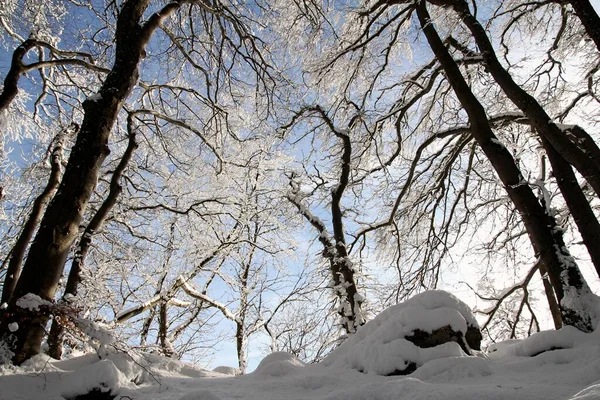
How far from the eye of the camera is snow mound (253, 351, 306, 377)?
164 inches

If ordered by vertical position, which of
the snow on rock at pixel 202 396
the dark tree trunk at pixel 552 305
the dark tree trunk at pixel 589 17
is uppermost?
the dark tree trunk at pixel 589 17

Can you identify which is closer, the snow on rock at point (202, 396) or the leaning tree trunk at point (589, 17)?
the snow on rock at point (202, 396)

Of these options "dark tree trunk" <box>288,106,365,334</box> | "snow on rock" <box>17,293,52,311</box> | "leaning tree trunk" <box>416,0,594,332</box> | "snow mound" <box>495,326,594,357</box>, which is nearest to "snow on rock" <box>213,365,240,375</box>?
"snow on rock" <box>17,293,52,311</box>

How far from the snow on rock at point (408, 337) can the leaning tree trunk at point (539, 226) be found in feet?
3.49

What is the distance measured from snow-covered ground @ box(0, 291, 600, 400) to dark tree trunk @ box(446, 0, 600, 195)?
1906 millimetres

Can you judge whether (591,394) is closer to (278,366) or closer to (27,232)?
(278,366)

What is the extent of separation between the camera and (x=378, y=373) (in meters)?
3.88

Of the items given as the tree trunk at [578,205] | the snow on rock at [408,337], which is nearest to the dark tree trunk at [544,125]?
the tree trunk at [578,205]

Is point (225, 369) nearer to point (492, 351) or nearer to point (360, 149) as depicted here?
point (492, 351)

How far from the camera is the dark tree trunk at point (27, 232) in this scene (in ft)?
12.7

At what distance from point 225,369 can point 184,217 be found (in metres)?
4.63

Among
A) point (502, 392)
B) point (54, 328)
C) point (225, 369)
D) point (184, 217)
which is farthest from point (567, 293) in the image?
point (184, 217)

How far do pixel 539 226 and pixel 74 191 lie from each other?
205 inches

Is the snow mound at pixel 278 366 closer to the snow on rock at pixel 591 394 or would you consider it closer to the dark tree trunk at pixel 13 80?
the snow on rock at pixel 591 394
